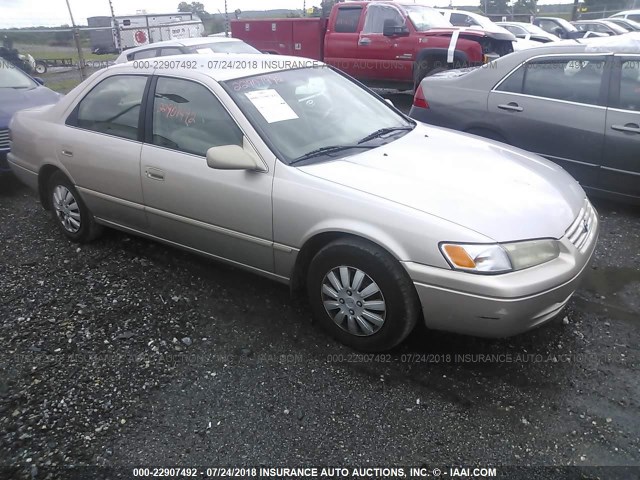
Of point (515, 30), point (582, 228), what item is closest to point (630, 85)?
point (582, 228)

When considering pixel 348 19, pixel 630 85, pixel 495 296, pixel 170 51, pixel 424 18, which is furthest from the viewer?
pixel 348 19

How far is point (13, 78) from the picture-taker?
7.09m

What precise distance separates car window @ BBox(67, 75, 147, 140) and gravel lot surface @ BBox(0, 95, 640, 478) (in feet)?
3.64

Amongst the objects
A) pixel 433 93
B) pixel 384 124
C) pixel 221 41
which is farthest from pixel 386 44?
pixel 384 124

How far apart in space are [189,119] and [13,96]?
439 centimetres

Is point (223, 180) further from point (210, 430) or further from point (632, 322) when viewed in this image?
point (632, 322)

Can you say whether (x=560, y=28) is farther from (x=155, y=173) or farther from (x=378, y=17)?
(x=155, y=173)

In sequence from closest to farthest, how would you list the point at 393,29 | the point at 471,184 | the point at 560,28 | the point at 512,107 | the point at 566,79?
the point at 471,184, the point at 566,79, the point at 512,107, the point at 393,29, the point at 560,28

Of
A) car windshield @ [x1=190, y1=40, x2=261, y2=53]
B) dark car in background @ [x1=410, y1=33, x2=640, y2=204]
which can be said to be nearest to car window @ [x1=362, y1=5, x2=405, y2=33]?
car windshield @ [x1=190, y1=40, x2=261, y2=53]

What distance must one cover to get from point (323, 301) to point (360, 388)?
1.79 ft

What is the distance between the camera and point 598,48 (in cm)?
469

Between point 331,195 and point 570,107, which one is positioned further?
point 570,107

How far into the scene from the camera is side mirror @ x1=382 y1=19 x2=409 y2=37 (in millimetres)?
9653

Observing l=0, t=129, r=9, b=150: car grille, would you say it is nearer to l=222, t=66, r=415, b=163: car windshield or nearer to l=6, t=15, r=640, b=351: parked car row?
l=6, t=15, r=640, b=351: parked car row
